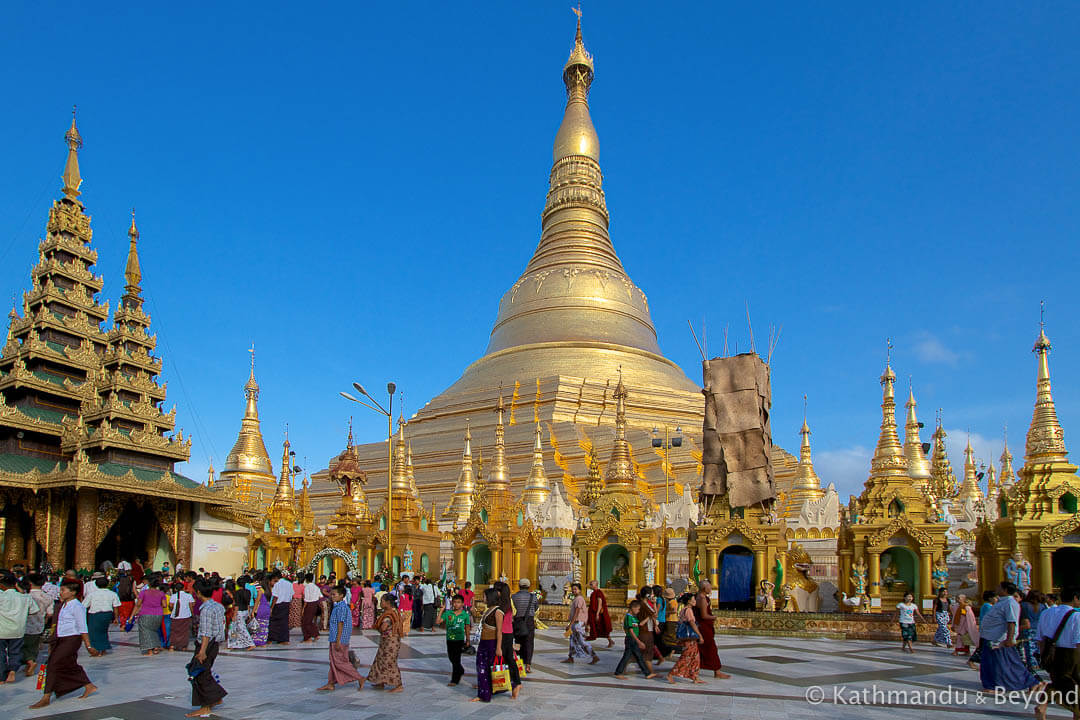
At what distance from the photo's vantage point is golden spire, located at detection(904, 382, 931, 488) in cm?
2923

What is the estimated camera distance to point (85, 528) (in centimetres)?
2927

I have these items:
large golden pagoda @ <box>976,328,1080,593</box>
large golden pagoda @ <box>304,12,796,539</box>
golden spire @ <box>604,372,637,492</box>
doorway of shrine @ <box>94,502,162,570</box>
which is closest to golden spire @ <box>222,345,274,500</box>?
large golden pagoda @ <box>304,12,796,539</box>

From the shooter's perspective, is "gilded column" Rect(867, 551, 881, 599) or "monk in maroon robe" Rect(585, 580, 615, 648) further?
"gilded column" Rect(867, 551, 881, 599)

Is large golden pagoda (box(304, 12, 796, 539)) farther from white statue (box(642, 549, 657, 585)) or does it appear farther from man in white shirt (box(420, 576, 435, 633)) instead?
man in white shirt (box(420, 576, 435, 633))

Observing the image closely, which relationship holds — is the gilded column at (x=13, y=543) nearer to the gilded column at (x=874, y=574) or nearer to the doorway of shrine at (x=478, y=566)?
the doorway of shrine at (x=478, y=566)

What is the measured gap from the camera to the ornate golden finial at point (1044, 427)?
22.0 m

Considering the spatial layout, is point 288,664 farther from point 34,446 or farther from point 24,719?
point 34,446

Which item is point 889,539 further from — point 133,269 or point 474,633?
point 133,269

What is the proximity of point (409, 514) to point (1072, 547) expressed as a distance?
70.1 feet

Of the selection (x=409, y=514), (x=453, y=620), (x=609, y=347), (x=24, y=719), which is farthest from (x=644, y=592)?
(x=609, y=347)

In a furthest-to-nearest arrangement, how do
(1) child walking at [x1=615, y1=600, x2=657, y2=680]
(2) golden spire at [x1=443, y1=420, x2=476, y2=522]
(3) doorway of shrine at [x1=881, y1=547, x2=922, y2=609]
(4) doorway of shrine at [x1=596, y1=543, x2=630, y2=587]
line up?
1. (2) golden spire at [x1=443, y1=420, x2=476, y2=522]
2. (4) doorway of shrine at [x1=596, y1=543, x2=630, y2=587]
3. (3) doorway of shrine at [x1=881, y1=547, x2=922, y2=609]
4. (1) child walking at [x1=615, y1=600, x2=657, y2=680]

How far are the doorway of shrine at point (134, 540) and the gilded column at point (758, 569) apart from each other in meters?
23.4

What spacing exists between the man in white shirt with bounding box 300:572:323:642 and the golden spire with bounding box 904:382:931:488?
20728 millimetres

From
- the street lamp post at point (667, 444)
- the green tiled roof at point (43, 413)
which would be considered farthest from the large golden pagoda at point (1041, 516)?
the green tiled roof at point (43, 413)
